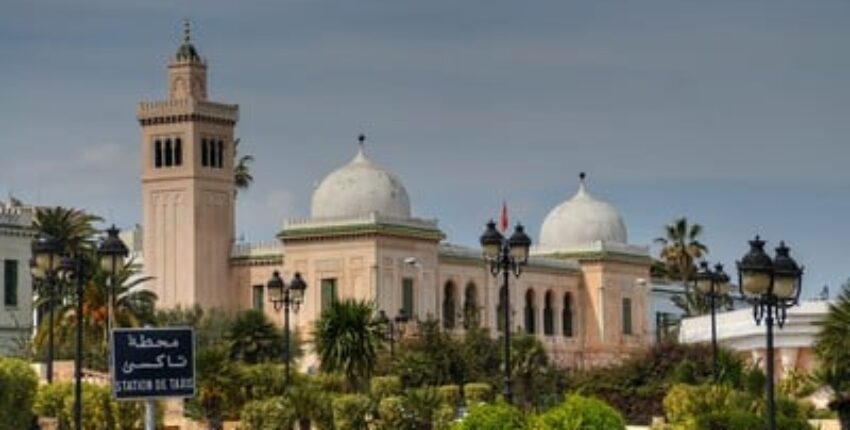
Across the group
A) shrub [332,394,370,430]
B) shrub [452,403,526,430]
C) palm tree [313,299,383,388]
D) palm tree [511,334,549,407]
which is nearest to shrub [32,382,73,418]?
shrub [332,394,370,430]

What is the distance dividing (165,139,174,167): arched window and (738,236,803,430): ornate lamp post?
6489 centimetres

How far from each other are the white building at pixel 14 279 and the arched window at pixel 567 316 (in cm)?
3205

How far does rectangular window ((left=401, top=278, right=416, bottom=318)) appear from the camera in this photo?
85.0 metres

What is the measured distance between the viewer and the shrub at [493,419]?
109 ft

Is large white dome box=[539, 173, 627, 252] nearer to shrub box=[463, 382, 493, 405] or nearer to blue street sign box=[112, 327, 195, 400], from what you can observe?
shrub box=[463, 382, 493, 405]

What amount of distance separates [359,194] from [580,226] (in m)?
15.8

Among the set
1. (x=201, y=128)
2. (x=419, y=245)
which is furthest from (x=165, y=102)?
(x=419, y=245)

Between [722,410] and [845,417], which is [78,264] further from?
[845,417]

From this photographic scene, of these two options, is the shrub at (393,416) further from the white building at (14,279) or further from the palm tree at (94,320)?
the white building at (14,279)

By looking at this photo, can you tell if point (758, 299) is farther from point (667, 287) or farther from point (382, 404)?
point (667, 287)

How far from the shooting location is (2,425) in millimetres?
42562

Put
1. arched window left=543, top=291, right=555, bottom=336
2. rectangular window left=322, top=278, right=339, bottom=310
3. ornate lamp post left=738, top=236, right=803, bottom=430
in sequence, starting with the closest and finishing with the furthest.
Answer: ornate lamp post left=738, top=236, right=803, bottom=430
rectangular window left=322, top=278, right=339, bottom=310
arched window left=543, top=291, right=555, bottom=336

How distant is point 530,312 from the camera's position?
9481 centimetres

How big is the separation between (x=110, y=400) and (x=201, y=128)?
44.2m
